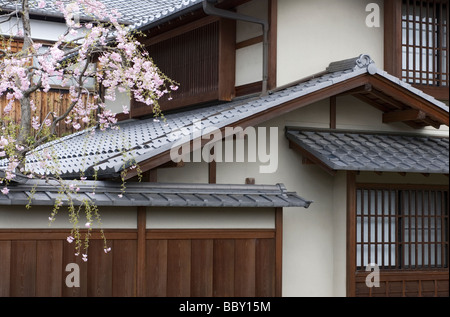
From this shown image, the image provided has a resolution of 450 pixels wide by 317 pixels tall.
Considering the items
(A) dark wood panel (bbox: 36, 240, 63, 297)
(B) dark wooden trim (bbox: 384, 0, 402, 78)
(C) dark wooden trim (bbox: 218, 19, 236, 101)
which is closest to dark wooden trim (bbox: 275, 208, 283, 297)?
(A) dark wood panel (bbox: 36, 240, 63, 297)

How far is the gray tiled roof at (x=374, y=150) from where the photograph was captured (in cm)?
1012

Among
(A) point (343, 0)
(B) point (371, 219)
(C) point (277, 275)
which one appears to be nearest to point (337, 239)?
(B) point (371, 219)

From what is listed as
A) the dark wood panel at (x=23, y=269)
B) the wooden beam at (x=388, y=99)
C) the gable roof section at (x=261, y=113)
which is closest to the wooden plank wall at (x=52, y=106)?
the gable roof section at (x=261, y=113)

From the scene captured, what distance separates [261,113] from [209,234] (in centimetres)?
177

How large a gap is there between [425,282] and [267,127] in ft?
11.4

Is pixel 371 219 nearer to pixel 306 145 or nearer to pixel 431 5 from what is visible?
pixel 306 145

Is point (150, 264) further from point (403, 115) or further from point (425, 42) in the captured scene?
point (425, 42)

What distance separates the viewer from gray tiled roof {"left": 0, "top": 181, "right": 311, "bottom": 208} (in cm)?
843

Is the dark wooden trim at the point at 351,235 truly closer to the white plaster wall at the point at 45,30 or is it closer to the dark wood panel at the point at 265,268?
the dark wood panel at the point at 265,268

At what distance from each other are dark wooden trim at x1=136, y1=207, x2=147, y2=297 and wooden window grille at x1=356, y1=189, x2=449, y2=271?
3469 millimetres

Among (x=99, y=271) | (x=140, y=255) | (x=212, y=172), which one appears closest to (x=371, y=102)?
(x=212, y=172)

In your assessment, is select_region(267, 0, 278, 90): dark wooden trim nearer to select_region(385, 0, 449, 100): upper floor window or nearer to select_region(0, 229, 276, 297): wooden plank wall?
select_region(385, 0, 449, 100): upper floor window

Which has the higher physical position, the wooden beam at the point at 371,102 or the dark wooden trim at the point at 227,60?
the dark wooden trim at the point at 227,60

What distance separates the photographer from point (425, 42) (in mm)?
12906
